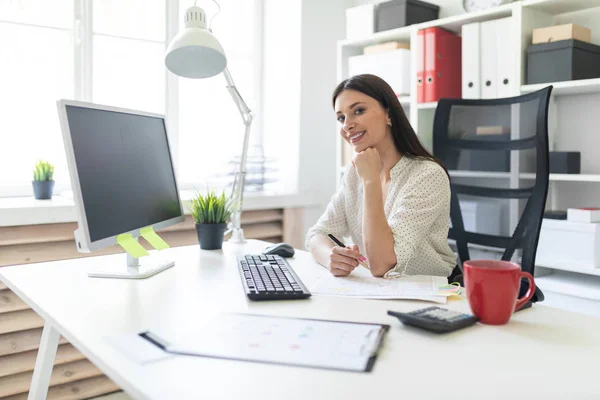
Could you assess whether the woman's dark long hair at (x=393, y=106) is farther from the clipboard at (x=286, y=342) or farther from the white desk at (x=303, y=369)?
the clipboard at (x=286, y=342)

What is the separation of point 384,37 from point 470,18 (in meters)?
0.50

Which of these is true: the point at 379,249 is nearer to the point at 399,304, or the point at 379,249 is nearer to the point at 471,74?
the point at 399,304

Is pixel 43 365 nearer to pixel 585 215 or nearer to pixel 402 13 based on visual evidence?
pixel 585 215

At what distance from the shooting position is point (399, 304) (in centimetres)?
108

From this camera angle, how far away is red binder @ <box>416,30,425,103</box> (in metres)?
2.56

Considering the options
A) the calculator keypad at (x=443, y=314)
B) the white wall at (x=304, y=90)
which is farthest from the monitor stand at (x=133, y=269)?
the white wall at (x=304, y=90)

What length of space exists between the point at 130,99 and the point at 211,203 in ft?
4.52

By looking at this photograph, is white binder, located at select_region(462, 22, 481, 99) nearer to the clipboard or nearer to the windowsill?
the windowsill

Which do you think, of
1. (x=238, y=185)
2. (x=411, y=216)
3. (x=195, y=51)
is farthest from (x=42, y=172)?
(x=411, y=216)

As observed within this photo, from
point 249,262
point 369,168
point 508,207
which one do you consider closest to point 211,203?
point 249,262

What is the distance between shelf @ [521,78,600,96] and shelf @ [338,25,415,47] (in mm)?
687

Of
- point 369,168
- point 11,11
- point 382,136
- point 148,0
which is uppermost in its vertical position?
point 148,0

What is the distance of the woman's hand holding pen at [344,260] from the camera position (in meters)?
1.29

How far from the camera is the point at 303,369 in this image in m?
0.74
